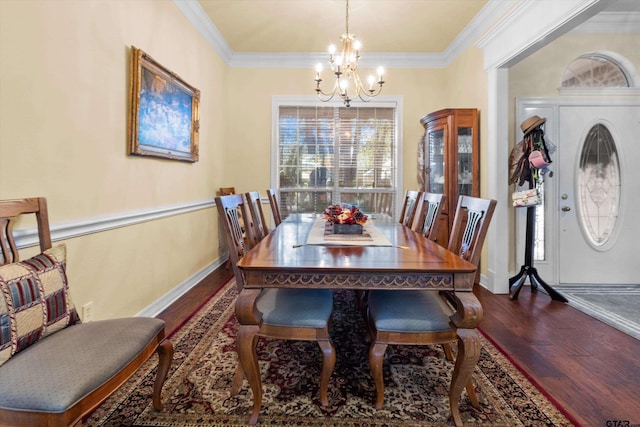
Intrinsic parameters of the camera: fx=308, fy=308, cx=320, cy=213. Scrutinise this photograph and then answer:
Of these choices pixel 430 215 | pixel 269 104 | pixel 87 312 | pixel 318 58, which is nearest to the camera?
pixel 87 312

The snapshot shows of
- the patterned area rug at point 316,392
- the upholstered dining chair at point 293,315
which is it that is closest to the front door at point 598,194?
the patterned area rug at point 316,392

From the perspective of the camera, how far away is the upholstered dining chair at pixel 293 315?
1.42m

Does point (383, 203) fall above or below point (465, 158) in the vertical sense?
below

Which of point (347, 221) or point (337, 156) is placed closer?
point (347, 221)

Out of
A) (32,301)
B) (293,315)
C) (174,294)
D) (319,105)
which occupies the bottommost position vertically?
(174,294)

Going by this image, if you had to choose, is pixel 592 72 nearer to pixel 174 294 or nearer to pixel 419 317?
pixel 419 317

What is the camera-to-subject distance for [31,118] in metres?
1.47

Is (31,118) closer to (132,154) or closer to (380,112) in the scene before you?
(132,154)

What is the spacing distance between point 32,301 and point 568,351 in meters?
2.83

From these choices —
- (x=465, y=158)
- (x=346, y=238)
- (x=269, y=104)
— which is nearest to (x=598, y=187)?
(x=465, y=158)

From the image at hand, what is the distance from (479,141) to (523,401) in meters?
2.73

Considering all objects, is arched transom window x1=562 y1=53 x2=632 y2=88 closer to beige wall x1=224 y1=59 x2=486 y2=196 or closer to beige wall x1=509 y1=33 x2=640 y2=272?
beige wall x1=509 y1=33 x2=640 y2=272

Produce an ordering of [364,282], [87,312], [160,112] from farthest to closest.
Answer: [160,112], [87,312], [364,282]

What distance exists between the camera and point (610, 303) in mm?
2789
